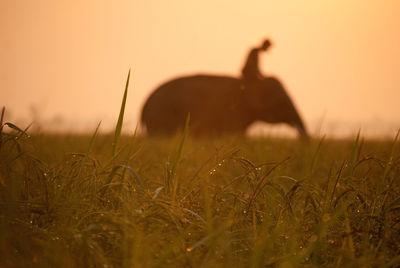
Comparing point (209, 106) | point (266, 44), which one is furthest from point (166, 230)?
point (209, 106)

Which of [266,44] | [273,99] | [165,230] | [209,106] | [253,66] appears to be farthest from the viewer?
[209,106]

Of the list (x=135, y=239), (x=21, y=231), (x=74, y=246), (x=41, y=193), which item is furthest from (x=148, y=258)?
(x=41, y=193)

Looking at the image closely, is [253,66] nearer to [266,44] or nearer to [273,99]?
[266,44]

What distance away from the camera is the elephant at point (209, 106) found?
Result: 668 cm

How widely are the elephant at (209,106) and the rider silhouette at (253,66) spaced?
0.16 metres

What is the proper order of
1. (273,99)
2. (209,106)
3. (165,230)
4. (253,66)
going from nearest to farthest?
(165,230) < (253,66) < (273,99) < (209,106)

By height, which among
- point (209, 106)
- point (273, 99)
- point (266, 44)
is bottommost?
point (209, 106)

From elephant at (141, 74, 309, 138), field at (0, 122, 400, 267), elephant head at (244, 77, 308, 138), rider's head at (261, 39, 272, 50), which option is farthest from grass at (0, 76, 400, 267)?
elephant at (141, 74, 309, 138)

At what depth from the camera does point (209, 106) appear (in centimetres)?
730

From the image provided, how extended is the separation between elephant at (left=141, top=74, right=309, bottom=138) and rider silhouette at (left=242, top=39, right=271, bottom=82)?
0.16 m

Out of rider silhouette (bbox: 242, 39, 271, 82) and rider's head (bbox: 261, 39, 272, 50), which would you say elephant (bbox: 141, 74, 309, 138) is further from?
rider's head (bbox: 261, 39, 272, 50)

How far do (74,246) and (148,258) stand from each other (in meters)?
0.19

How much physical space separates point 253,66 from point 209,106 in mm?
1342

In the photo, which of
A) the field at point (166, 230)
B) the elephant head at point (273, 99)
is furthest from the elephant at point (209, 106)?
the field at point (166, 230)
